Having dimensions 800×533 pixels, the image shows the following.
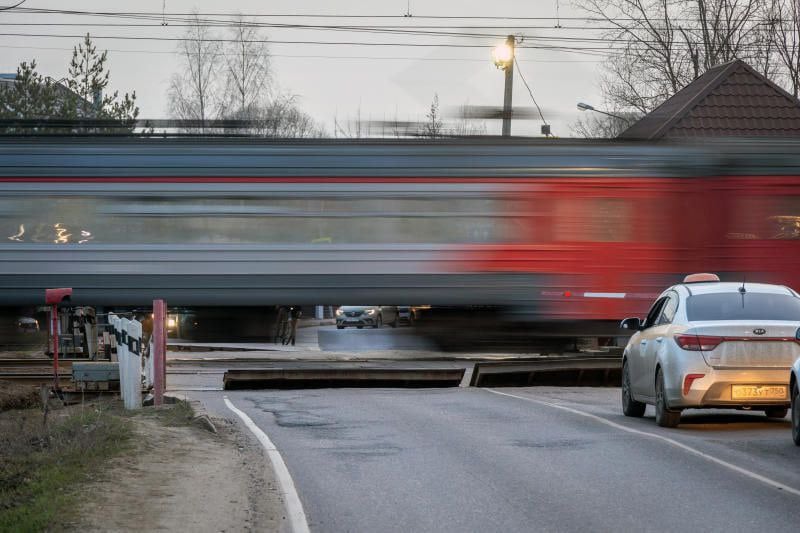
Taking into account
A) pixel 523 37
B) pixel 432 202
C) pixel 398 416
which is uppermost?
pixel 523 37

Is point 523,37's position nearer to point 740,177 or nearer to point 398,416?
point 740,177

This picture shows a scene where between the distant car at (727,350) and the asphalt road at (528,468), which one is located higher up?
the distant car at (727,350)

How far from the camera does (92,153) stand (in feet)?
75.4

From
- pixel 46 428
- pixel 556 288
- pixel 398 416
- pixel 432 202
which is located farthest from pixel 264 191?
pixel 46 428

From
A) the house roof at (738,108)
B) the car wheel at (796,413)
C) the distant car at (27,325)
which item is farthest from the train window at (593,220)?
the house roof at (738,108)

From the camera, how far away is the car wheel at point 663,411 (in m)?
13.7

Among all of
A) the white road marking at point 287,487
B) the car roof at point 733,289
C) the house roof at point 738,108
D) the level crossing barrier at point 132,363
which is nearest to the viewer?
the white road marking at point 287,487

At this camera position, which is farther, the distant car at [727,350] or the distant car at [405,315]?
the distant car at [405,315]

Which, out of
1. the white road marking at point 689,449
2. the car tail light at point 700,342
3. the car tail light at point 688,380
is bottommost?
the white road marking at point 689,449

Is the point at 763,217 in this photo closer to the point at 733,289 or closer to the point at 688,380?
the point at 733,289

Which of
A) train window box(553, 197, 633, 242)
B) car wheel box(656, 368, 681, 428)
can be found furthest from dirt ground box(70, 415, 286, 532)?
train window box(553, 197, 633, 242)

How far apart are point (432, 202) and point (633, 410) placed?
810 centimetres

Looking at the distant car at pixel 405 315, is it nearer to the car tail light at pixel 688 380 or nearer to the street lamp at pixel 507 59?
the car tail light at pixel 688 380

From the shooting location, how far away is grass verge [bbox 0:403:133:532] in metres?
8.14
